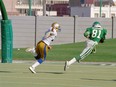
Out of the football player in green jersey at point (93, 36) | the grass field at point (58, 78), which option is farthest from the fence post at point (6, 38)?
the football player in green jersey at point (93, 36)

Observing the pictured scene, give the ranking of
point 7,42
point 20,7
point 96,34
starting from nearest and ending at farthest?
point 96,34 → point 7,42 → point 20,7

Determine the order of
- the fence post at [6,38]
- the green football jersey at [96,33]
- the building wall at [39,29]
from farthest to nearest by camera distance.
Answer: the building wall at [39,29]
the fence post at [6,38]
the green football jersey at [96,33]

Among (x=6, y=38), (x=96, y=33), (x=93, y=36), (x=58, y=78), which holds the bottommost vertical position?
(x=58, y=78)

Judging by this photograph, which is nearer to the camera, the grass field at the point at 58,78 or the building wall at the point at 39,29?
the grass field at the point at 58,78

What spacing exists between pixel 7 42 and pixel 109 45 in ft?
55.2

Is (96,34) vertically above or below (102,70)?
above

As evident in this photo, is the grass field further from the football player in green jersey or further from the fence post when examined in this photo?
the fence post

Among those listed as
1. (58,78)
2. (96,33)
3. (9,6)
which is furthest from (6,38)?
(9,6)

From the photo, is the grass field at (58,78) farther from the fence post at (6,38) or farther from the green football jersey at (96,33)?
the fence post at (6,38)

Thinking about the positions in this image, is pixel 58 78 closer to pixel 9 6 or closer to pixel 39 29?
pixel 39 29

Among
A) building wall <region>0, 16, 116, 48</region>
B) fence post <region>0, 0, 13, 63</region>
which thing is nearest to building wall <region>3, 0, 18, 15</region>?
building wall <region>0, 16, 116, 48</region>

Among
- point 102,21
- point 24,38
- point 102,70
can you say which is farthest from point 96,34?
point 102,21

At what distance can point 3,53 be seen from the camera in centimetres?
2641

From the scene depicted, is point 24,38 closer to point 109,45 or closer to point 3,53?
point 109,45
